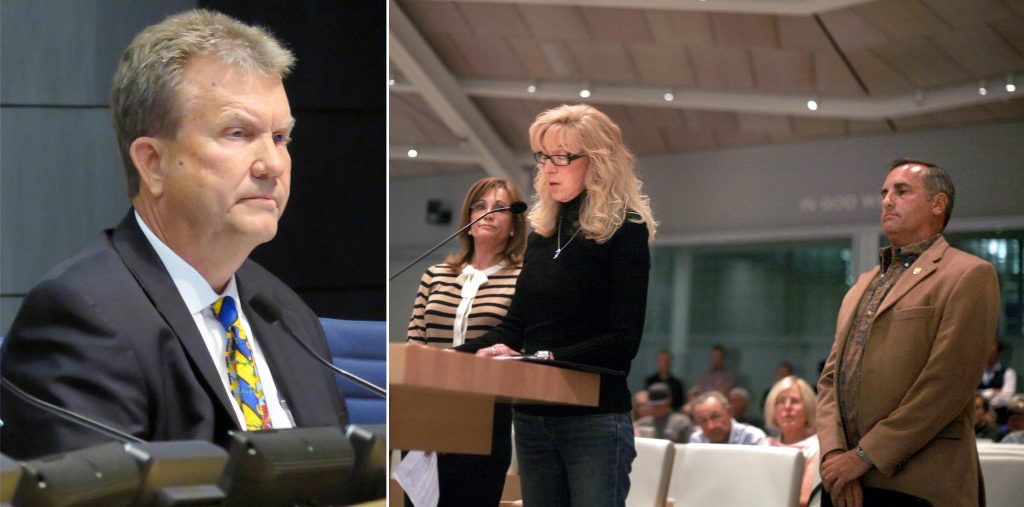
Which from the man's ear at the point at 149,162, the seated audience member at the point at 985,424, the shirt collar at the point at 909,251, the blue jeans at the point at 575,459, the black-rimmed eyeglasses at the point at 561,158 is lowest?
the seated audience member at the point at 985,424

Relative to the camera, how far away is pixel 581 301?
Answer: 7.77 ft

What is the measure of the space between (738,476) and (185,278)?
3.00 meters

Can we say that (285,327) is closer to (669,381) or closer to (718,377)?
Result: (669,381)

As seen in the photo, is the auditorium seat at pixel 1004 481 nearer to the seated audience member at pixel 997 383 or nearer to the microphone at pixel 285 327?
the microphone at pixel 285 327

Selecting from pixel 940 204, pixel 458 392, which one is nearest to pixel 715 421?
pixel 940 204

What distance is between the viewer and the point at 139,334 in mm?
1318

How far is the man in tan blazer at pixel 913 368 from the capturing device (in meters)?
2.80

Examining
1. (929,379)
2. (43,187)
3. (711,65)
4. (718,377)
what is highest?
(711,65)

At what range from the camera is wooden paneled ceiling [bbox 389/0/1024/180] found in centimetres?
831

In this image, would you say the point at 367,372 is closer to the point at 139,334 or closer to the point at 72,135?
the point at 139,334

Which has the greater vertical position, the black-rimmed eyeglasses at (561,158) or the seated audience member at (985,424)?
the black-rimmed eyeglasses at (561,158)

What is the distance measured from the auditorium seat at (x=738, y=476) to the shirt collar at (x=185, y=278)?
288 cm

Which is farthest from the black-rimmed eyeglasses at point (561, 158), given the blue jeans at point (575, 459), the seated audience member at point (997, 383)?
the seated audience member at point (997, 383)

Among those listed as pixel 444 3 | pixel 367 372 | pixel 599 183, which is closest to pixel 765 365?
pixel 444 3
